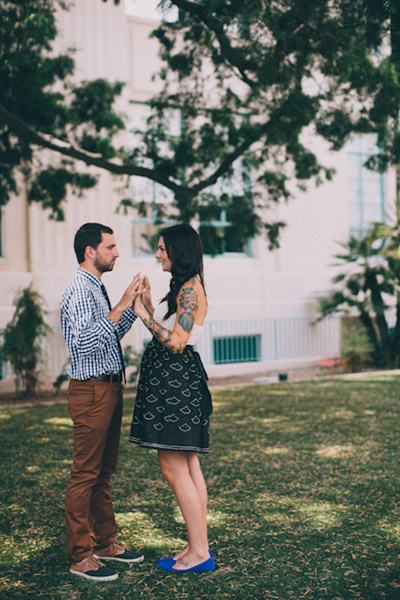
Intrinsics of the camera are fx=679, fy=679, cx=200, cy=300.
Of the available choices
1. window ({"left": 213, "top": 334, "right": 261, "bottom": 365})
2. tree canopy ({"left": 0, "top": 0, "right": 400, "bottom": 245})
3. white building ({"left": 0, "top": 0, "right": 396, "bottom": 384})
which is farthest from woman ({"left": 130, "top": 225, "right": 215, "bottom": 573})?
window ({"left": 213, "top": 334, "right": 261, "bottom": 365})

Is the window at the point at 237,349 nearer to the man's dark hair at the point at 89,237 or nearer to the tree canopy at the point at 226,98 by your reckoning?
the tree canopy at the point at 226,98

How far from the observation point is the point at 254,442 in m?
7.77

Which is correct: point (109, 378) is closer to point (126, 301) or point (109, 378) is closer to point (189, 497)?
point (126, 301)

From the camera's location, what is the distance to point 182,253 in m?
4.05

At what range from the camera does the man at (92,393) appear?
391cm

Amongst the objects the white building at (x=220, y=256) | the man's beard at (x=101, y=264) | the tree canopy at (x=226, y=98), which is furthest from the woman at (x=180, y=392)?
the white building at (x=220, y=256)

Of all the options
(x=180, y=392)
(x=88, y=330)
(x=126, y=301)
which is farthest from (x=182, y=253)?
(x=180, y=392)

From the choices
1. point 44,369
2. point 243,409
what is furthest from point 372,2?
point 44,369

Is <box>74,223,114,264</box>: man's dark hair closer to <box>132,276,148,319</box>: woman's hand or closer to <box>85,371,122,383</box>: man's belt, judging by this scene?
<box>132,276,148,319</box>: woman's hand

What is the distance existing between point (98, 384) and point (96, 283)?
0.61m

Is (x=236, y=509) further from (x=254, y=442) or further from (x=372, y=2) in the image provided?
(x=372, y=2)

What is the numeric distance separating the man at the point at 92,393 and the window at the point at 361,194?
14427 mm

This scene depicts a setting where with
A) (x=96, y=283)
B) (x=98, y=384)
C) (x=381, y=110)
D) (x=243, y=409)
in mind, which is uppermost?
(x=381, y=110)

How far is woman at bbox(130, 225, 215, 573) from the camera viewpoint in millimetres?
3953
